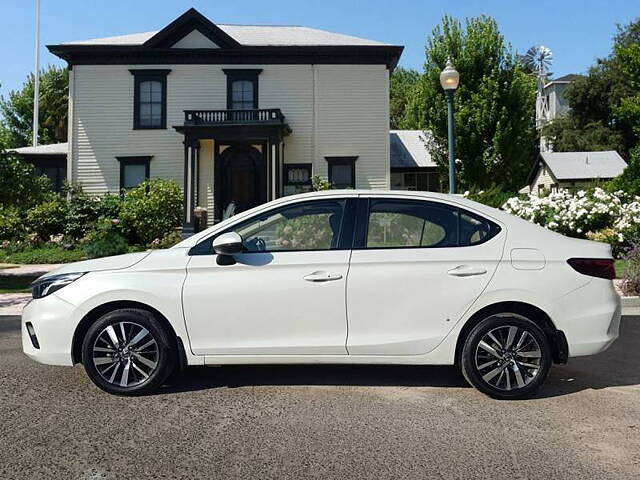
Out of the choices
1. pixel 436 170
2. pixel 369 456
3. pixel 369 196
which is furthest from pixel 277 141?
pixel 369 456

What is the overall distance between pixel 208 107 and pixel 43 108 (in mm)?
27462

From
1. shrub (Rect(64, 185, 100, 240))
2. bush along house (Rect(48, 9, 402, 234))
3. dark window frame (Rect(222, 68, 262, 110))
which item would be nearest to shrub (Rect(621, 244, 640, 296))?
bush along house (Rect(48, 9, 402, 234))

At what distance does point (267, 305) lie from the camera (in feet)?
14.3

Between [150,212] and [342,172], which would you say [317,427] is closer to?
[150,212]

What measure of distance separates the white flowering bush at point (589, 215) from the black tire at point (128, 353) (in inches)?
471

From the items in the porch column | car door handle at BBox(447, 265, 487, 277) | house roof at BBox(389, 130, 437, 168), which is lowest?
car door handle at BBox(447, 265, 487, 277)

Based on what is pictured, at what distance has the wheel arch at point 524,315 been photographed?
173 inches

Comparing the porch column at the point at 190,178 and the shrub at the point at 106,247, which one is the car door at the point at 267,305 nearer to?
the shrub at the point at 106,247

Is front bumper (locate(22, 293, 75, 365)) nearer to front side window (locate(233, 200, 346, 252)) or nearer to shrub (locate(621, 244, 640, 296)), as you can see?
front side window (locate(233, 200, 346, 252))

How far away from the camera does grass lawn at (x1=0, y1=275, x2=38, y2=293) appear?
38.9 feet

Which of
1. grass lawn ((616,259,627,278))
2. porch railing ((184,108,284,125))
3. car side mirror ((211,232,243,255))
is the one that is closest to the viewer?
car side mirror ((211,232,243,255))

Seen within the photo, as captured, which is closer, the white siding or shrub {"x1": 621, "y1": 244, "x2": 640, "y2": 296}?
shrub {"x1": 621, "y1": 244, "x2": 640, "y2": 296}

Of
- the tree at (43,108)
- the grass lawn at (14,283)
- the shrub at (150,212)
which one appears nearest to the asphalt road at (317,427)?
the grass lawn at (14,283)

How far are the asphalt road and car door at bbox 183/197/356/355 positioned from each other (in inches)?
18.2
